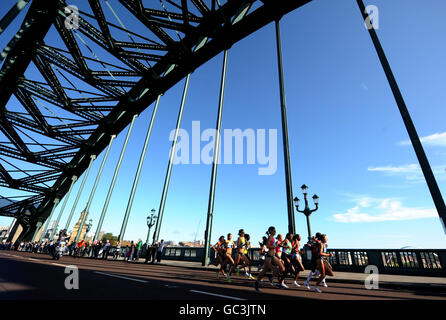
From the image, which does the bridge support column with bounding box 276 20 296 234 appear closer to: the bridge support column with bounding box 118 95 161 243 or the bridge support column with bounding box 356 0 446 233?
the bridge support column with bounding box 356 0 446 233

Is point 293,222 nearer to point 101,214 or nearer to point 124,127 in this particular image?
point 101,214

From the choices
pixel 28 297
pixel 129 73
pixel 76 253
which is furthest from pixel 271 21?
pixel 76 253

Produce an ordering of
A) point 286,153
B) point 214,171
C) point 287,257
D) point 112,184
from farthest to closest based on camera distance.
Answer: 1. point 112,184
2. point 214,171
3. point 286,153
4. point 287,257

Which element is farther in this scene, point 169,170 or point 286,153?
point 169,170

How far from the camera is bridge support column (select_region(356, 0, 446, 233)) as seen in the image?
4988 millimetres

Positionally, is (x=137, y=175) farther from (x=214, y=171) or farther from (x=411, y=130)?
(x=411, y=130)

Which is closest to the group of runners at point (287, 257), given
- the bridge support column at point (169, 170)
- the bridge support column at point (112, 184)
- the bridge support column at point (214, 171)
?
the bridge support column at point (214, 171)

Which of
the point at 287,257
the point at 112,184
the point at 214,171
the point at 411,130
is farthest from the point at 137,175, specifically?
the point at 411,130

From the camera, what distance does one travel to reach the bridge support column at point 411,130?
499 centimetres

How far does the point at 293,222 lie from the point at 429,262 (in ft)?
23.2

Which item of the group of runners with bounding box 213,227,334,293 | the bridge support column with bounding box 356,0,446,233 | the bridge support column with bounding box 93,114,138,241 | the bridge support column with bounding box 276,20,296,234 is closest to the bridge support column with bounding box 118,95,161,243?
the bridge support column with bounding box 93,114,138,241

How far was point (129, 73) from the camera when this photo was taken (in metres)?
14.6

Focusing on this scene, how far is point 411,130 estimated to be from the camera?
5734mm
